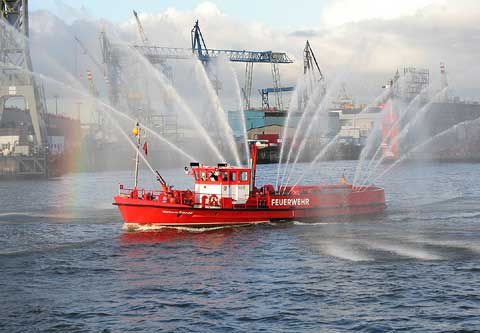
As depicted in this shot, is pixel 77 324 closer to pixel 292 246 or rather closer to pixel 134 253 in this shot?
pixel 134 253

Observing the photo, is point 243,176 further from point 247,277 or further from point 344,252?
point 247,277

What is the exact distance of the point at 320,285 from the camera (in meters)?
28.1

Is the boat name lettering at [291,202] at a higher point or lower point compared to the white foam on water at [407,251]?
higher

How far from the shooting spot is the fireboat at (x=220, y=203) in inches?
1663

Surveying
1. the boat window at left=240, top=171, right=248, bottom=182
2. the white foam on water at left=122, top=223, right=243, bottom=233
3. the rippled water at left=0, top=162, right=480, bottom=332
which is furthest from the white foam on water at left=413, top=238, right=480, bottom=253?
the white foam on water at left=122, top=223, right=243, bottom=233

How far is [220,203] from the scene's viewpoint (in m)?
42.8

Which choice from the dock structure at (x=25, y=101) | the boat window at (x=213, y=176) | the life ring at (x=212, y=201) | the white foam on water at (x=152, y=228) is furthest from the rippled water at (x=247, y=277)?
the dock structure at (x=25, y=101)

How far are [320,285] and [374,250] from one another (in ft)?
26.5

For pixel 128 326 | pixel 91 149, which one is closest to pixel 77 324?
pixel 128 326

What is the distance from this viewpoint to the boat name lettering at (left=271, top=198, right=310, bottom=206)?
4422 centimetres

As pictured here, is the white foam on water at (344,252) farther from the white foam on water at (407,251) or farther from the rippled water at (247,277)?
the white foam on water at (407,251)

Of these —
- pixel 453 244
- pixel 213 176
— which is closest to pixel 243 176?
pixel 213 176

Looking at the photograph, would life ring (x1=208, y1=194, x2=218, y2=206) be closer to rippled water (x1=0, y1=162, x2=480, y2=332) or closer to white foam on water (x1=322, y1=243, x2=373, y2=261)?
rippled water (x1=0, y1=162, x2=480, y2=332)

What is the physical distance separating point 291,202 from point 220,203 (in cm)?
529
